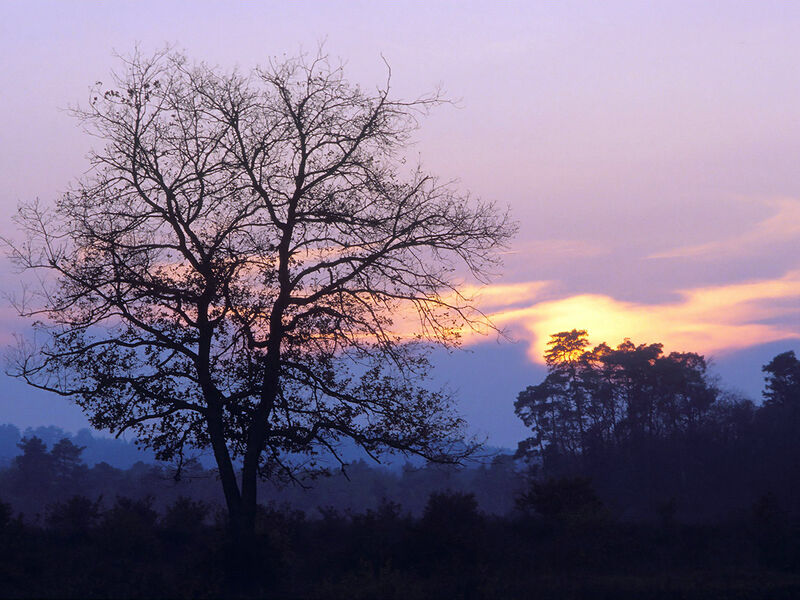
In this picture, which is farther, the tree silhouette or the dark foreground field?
the tree silhouette

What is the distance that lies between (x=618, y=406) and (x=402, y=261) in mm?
47114

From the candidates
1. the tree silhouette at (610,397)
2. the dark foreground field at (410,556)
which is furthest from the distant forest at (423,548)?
the tree silhouette at (610,397)

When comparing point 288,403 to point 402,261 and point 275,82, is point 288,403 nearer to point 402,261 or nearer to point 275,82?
point 402,261

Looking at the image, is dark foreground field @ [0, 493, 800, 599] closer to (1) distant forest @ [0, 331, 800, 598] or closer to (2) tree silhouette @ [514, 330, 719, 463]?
(1) distant forest @ [0, 331, 800, 598]

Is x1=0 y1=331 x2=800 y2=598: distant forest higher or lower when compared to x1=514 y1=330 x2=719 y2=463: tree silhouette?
lower

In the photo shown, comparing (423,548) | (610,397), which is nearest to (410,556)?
(423,548)

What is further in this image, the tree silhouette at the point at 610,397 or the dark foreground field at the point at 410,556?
the tree silhouette at the point at 610,397

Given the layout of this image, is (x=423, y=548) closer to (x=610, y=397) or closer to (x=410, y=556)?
(x=410, y=556)

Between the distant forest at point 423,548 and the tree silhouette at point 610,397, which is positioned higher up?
the tree silhouette at point 610,397

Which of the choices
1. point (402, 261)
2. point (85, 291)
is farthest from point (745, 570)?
point (85, 291)

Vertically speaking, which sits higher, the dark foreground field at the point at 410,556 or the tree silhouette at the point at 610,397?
the tree silhouette at the point at 610,397

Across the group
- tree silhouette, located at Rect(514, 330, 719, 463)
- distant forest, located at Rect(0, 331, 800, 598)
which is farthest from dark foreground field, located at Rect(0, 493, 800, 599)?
tree silhouette, located at Rect(514, 330, 719, 463)

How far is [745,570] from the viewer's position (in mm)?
16609

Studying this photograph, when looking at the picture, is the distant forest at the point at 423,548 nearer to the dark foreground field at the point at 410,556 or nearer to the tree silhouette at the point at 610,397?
the dark foreground field at the point at 410,556
